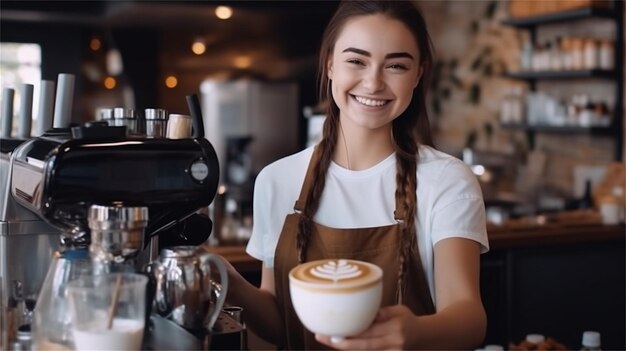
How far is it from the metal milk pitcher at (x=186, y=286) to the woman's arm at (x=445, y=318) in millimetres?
188

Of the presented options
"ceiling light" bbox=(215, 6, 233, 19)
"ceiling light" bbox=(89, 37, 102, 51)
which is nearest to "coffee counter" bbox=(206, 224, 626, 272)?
"ceiling light" bbox=(215, 6, 233, 19)

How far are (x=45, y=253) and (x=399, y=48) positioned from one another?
69cm

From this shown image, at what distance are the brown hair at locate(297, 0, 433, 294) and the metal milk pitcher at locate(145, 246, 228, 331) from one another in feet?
1.26

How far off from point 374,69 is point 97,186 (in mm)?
542

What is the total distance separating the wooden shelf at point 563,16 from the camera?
4562mm

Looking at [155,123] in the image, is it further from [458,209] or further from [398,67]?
[458,209]

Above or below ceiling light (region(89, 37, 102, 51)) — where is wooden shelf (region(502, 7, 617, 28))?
below

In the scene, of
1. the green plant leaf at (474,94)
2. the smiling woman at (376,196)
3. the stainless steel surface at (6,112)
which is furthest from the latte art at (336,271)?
the green plant leaf at (474,94)

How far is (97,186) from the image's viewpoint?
1092 mm

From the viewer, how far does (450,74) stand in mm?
6141

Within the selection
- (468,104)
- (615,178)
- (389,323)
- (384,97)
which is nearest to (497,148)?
(468,104)

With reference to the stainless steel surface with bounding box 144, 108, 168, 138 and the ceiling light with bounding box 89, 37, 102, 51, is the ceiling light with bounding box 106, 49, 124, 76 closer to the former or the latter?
the ceiling light with bounding box 89, 37, 102, 51

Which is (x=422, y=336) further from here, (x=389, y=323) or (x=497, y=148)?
(x=497, y=148)

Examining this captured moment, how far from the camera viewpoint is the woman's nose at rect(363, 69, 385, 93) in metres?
1.39
